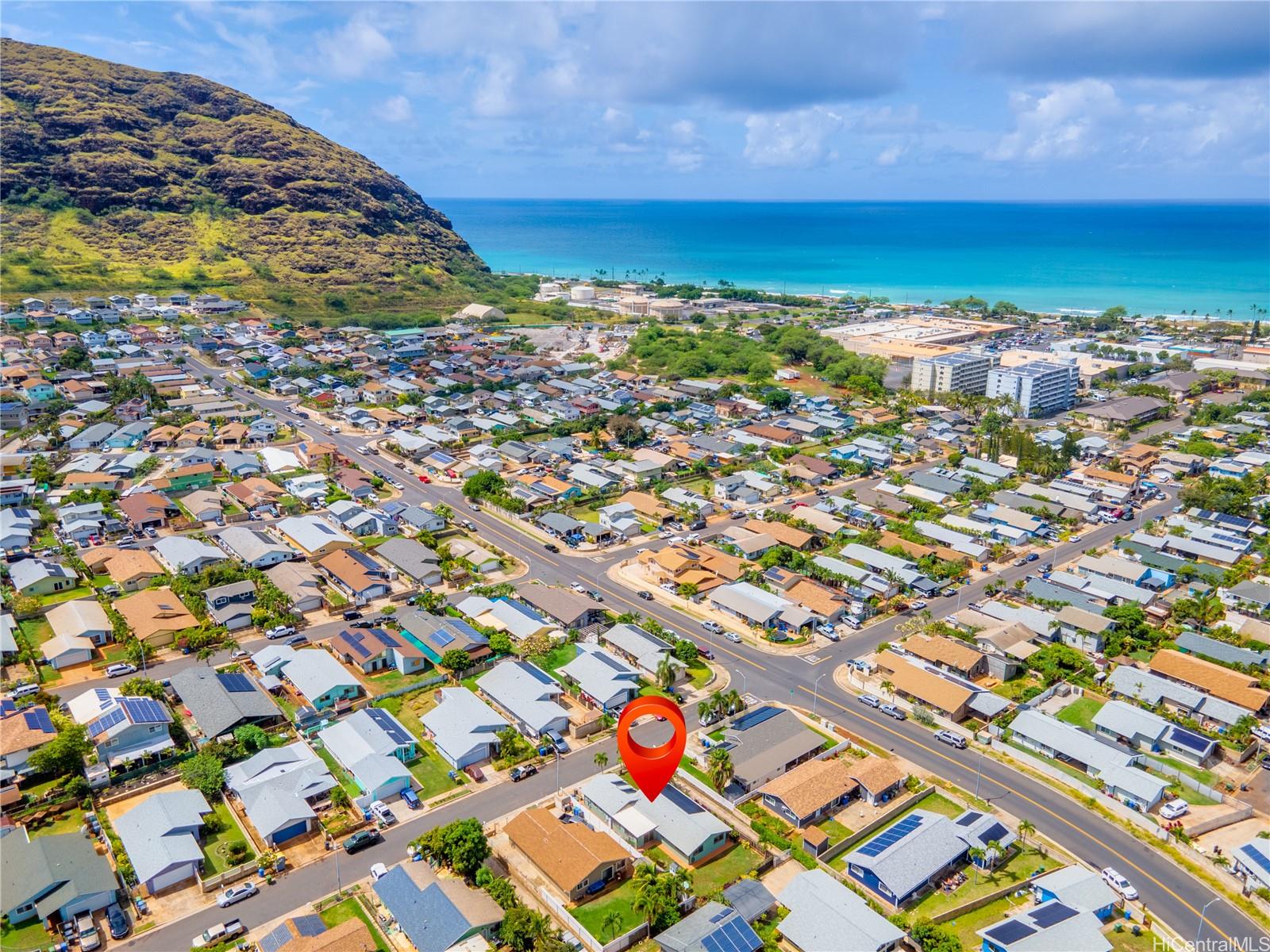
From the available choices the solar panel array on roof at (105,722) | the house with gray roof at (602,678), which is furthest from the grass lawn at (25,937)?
the house with gray roof at (602,678)

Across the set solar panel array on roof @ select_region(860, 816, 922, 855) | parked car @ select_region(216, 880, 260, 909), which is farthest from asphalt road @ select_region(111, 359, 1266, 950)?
solar panel array on roof @ select_region(860, 816, 922, 855)

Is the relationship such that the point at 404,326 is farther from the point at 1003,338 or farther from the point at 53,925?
the point at 53,925

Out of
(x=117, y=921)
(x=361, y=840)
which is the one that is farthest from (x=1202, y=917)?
(x=117, y=921)

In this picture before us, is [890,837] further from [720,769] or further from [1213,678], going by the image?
[1213,678]

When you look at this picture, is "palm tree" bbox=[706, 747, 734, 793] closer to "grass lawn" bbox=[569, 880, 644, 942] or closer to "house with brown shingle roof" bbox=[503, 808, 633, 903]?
"house with brown shingle roof" bbox=[503, 808, 633, 903]

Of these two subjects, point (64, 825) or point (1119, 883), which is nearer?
point (1119, 883)
